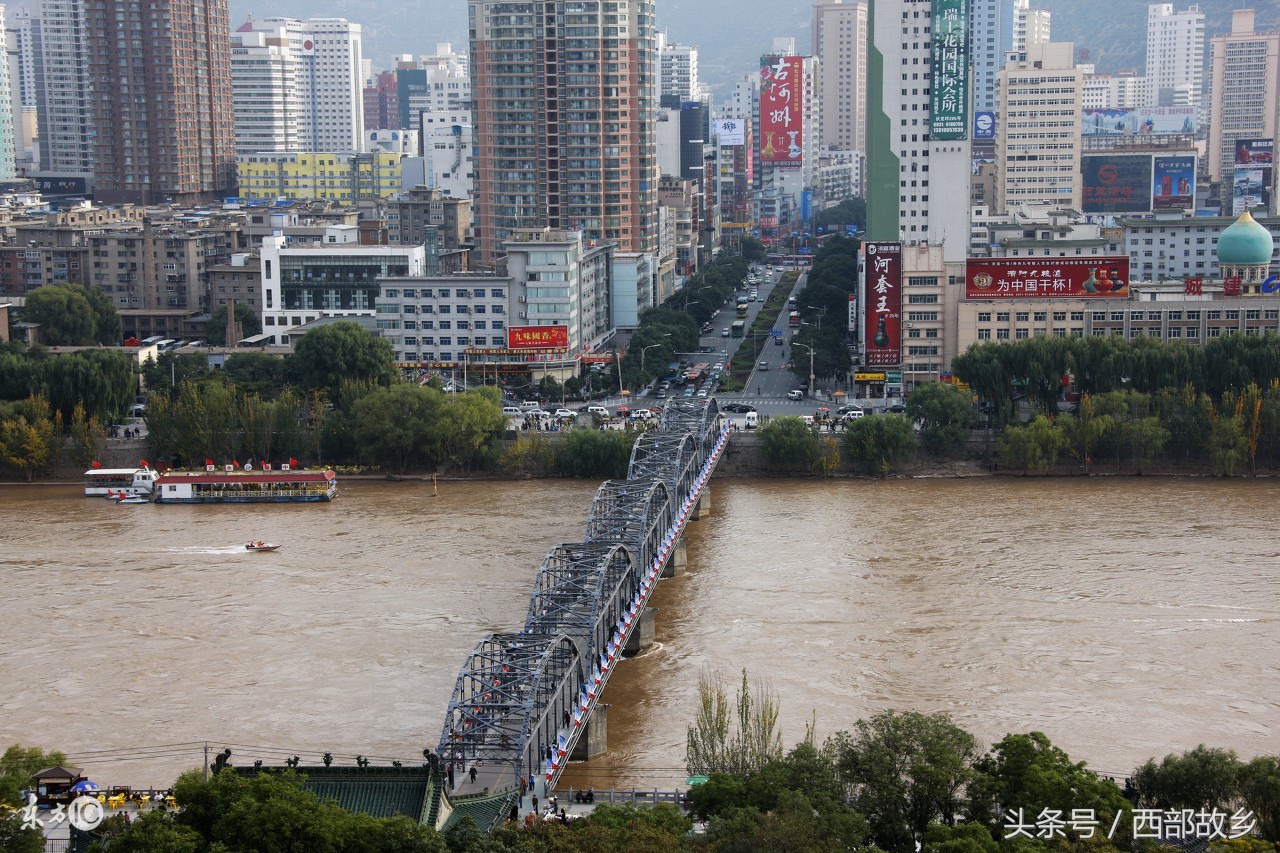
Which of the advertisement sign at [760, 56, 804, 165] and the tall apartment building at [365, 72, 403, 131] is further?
the tall apartment building at [365, 72, 403, 131]

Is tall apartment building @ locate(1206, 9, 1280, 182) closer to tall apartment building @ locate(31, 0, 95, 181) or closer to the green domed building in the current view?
the green domed building

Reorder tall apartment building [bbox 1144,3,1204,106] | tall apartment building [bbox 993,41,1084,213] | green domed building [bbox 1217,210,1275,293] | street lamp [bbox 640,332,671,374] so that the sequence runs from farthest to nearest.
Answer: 1. tall apartment building [bbox 1144,3,1204,106]
2. tall apartment building [bbox 993,41,1084,213]
3. street lamp [bbox 640,332,671,374]
4. green domed building [bbox 1217,210,1275,293]

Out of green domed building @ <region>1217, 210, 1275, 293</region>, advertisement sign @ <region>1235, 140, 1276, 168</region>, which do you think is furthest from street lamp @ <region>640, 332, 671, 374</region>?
advertisement sign @ <region>1235, 140, 1276, 168</region>

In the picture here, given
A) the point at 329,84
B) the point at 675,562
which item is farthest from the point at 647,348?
the point at 329,84

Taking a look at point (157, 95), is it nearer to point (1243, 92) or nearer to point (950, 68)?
point (950, 68)

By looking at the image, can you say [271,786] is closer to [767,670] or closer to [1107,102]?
[767,670]

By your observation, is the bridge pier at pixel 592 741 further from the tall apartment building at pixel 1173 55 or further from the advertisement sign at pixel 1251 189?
the tall apartment building at pixel 1173 55
